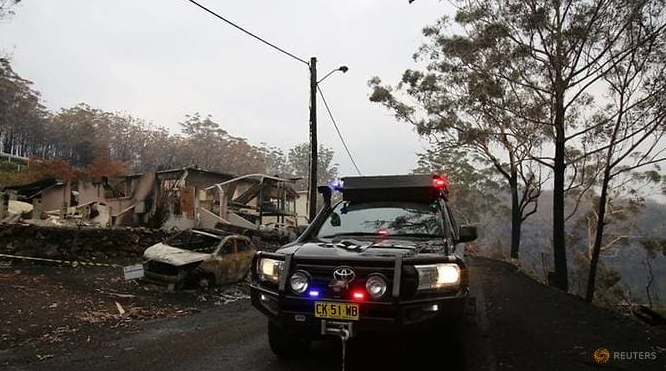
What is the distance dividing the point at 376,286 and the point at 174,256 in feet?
26.7

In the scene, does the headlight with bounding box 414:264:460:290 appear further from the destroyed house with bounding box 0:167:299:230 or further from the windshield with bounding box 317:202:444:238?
the destroyed house with bounding box 0:167:299:230

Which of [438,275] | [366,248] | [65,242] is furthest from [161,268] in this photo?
[438,275]

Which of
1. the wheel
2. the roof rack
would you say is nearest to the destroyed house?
the roof rack

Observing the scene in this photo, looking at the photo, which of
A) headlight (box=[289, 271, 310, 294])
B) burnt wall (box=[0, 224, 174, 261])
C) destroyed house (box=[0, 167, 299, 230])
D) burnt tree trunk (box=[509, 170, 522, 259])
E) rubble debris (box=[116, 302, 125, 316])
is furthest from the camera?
burnt tree trunk (box=[509, 170, 522, 259])

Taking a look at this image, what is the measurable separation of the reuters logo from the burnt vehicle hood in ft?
7.47

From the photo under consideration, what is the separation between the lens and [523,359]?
529cm

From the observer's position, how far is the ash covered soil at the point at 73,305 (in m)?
6.59

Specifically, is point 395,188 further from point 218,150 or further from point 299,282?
point 218,150

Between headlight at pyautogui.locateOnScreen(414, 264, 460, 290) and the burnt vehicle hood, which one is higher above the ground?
the burnt vehicle hood

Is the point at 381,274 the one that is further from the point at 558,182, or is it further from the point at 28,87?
the point at 28,87

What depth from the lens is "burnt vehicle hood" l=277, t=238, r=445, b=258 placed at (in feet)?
14.0

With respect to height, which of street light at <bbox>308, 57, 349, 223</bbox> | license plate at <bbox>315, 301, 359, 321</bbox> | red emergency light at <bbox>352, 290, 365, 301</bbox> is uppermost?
street light at <bbox>308, 57, 349, 223</bbox>

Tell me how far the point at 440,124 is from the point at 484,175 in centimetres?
2145

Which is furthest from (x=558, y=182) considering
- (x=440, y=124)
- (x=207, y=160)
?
(x=207, y=160)
